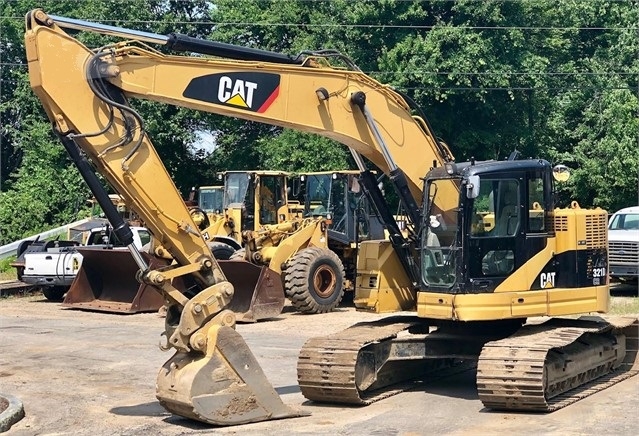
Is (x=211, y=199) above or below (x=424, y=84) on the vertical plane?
below

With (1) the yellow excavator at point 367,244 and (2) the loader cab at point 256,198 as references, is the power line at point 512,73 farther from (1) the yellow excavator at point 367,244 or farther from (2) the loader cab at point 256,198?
(1) the yellow excavator at point 367,244

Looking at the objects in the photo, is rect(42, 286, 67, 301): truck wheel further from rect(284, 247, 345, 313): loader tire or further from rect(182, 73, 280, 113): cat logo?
rect(182, 73, 280, 113): cat logo

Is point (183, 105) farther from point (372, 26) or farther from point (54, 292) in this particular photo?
point (372, 26)

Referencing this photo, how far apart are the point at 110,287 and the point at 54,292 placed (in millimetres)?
3236

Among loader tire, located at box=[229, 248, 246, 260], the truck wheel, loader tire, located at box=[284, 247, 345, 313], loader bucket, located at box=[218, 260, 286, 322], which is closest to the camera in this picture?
loader bucket, located at box=[218, 260, 286, 322]

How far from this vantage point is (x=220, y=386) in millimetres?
10281

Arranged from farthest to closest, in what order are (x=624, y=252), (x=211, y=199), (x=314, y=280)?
1. (x=211, y=199)
2. (x=624, y=252)
3. (x=314, y=280)

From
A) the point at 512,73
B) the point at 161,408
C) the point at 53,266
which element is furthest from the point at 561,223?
the point at 512,73

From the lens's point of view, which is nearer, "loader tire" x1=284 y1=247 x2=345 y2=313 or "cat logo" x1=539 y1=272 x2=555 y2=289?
"cat logo" x1=539 y1=272 x2=555 y2=289

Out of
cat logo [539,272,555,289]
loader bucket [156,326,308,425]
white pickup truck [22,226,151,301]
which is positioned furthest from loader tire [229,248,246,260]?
loader bucket [156,326,308,425]

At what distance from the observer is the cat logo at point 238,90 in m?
10.7

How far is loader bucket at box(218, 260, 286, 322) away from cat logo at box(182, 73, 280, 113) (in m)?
8.25

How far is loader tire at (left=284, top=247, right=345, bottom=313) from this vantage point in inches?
797

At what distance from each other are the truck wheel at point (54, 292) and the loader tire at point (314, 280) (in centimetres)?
672
